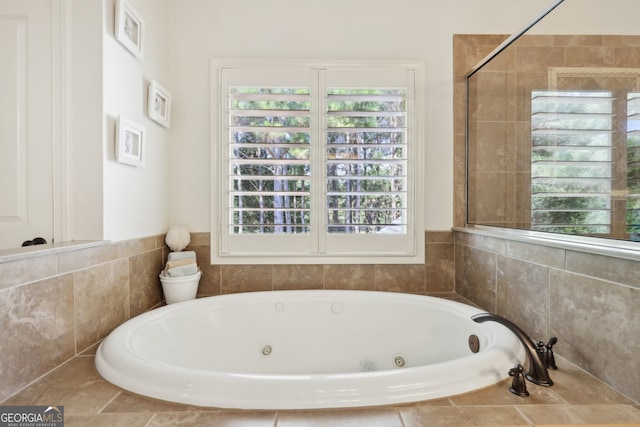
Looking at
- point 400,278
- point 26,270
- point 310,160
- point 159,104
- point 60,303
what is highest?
point 159,104

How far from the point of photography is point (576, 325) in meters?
1.03

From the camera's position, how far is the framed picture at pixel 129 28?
4.33 feet

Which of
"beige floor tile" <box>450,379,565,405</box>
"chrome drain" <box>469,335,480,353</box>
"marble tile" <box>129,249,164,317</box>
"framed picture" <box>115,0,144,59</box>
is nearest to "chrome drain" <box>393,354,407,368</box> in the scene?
"chrome drain" <box>469,335,480,353</box>

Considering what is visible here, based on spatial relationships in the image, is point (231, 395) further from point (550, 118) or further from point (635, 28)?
point (635, 28)

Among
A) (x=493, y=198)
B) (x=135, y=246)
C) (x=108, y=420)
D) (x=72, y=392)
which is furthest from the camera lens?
(x=493, y=198)

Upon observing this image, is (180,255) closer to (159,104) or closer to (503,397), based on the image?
(159,104)

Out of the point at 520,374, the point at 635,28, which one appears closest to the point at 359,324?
the point at 520,374

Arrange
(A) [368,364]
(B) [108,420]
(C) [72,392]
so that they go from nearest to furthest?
(B) [108,420]
(C) [72,392]
(A) [368,364]

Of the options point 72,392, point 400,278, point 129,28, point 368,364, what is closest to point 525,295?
point 400,278

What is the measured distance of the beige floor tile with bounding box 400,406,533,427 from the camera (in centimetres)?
72

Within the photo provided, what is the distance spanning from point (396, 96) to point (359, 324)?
1.33 metres

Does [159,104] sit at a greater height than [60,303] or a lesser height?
greater

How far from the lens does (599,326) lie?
95 centimetres

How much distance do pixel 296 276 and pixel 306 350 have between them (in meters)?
0.42
